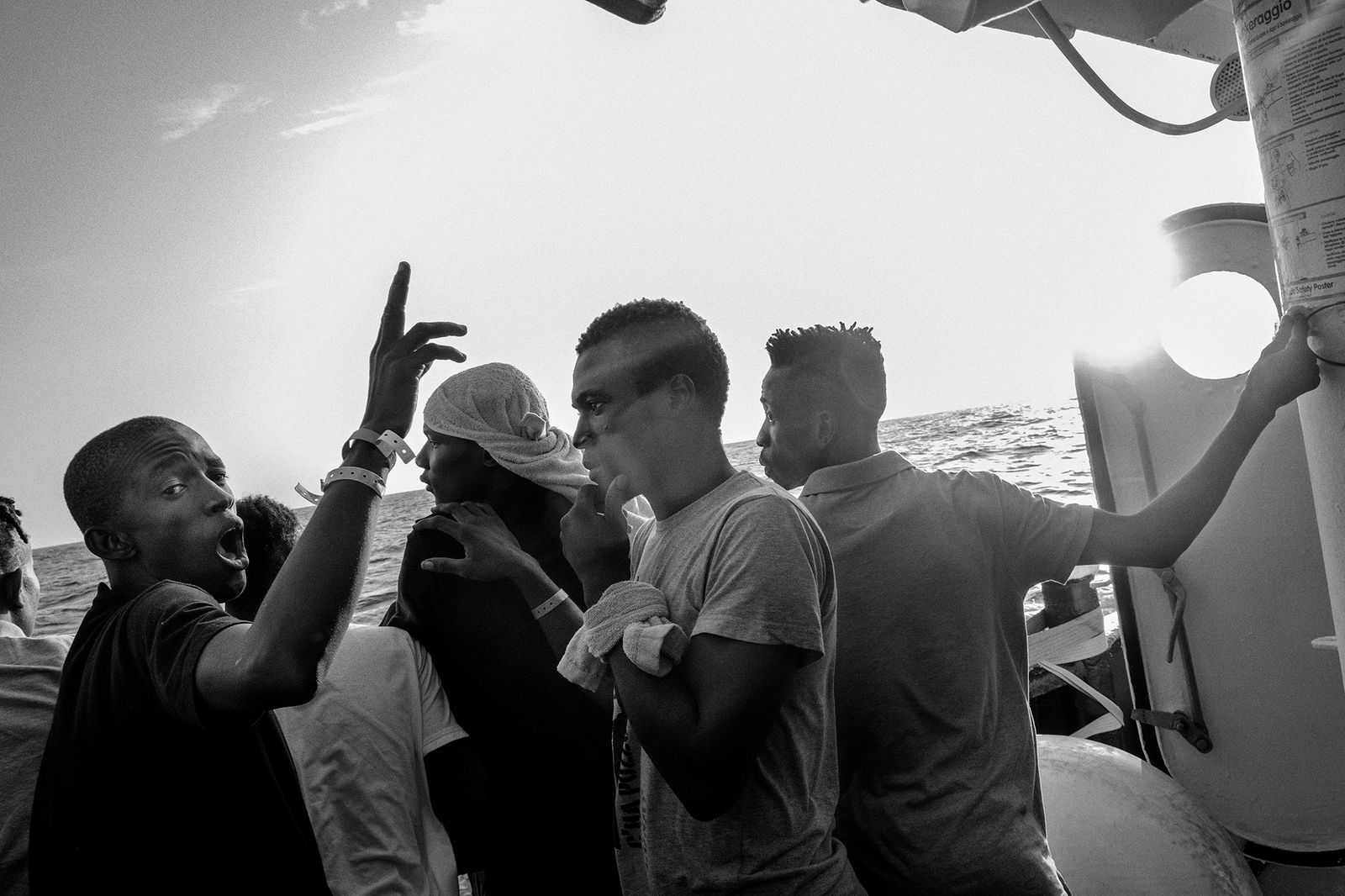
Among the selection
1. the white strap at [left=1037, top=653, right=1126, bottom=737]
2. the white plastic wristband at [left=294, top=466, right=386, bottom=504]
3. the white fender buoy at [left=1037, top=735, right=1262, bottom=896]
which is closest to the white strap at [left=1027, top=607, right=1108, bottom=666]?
the white strap at [left=1037, top=653, right=1126, bottom=737]

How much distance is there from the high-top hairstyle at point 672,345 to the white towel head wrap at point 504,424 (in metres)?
0.72

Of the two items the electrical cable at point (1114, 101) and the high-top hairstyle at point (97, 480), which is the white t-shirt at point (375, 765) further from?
the electrical cable at point (1114, 101)

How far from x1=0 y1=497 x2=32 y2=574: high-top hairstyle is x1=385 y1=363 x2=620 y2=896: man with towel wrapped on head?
58.4 inches

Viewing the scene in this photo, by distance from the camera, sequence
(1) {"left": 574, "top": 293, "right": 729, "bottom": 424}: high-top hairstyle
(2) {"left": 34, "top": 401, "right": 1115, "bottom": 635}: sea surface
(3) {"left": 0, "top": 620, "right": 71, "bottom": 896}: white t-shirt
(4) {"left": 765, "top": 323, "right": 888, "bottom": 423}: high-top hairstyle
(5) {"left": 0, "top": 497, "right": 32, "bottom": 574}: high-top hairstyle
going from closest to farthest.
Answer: (1) {"left": 574, "top": 293, "right": 729, "bottom": 424}: high-top hairstyle, (3) {"left": 0, "top": 620, "right": 71, "bottom": 896}: white t-shirt, (4) {"left": 765, "top": 323, "right": 888, "bottom": 423}: high-top hairstyle, (5) {"left": 0, "top": 497, "right": 32, "bottom": 574}: high-top hairstyle, (2) {"left": 34, "top": 401, "right": 1115, "bottom": 635}: sea surface

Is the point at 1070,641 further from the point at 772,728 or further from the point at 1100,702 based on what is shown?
the point at 772,728

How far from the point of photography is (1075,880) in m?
2.66

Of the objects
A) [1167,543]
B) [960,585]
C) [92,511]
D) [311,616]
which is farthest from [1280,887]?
[92,511]

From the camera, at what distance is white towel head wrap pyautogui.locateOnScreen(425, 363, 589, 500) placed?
2510 mm

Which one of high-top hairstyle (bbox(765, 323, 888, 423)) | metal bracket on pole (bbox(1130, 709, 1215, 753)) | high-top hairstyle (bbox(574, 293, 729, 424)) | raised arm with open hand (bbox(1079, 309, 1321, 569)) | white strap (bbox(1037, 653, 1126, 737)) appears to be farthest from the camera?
white strap (bbox(1037, 653, 1126, 737))

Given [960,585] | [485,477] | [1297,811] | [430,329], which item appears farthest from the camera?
[1297,811]

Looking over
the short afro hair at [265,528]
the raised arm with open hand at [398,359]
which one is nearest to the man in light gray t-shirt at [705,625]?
the raised arm with open hand at [398,359]

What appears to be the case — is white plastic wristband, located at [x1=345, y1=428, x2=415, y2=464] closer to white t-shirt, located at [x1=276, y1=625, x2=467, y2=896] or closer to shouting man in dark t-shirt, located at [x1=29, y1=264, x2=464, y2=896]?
shouting man in dark t-shirt, located at [x1=29, y1=264, x2=464, y2=896]

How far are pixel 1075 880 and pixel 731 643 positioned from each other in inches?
75.8

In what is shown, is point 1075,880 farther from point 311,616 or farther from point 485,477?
point 311,616
